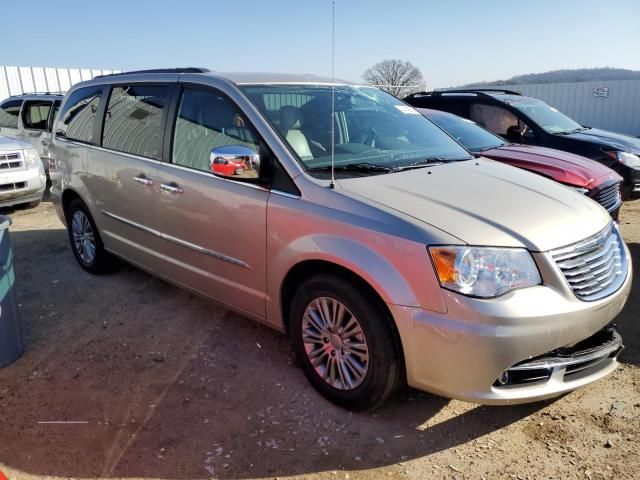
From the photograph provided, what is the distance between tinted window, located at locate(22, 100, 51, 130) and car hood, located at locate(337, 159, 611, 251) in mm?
9369

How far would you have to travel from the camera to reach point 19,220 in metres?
7.87

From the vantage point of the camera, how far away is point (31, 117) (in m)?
10.4

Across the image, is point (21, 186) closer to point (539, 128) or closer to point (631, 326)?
point (539, 128)

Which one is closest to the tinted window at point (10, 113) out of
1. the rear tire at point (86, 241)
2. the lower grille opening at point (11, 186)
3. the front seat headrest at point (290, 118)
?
the lower grille opening at point (11, 186)

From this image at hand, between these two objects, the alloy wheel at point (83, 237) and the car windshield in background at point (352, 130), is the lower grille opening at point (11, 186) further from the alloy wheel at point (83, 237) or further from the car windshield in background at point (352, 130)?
the car windshield in background at point (352, 130)

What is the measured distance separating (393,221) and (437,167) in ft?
3.30

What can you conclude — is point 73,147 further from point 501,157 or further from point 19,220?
point 501,157

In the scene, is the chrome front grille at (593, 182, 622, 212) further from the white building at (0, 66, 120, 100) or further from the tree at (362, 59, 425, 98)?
the white building at (0, 66, 120, 100)

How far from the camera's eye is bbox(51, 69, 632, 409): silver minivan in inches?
95.3

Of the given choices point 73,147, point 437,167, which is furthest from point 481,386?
point 73,147

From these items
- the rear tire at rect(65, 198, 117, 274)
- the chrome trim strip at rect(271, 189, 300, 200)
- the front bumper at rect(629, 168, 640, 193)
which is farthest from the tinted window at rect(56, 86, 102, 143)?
the front bumper at rect(629, 168, 640, 193)

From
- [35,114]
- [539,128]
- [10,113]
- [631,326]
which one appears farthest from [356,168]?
[10,113]

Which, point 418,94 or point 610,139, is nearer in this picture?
point 610,139

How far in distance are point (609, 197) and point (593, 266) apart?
3249mm
